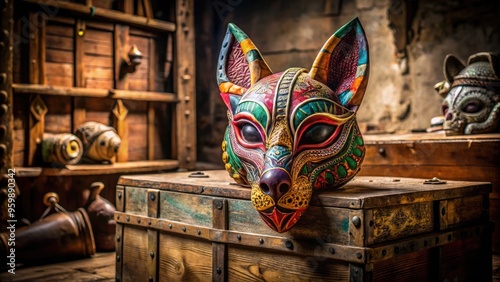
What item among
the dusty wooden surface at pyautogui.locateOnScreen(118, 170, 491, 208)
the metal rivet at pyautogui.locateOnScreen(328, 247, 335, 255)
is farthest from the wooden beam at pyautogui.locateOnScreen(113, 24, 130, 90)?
the metal rivet at pyautogui.locateOnScreen(328, 247, 335, 255)

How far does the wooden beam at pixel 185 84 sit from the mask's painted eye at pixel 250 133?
3.39 meters

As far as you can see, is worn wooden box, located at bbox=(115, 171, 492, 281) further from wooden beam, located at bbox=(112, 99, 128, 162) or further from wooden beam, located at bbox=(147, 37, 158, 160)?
wooden beam, located at bbox=(147, 37, 158, 160)

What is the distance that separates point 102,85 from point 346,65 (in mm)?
3319

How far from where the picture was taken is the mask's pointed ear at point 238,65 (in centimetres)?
256

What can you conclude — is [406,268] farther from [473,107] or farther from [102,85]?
[102,85]

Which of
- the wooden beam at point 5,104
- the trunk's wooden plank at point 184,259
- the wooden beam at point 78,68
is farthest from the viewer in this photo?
the wooden beam at point 78,68

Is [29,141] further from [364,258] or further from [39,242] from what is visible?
[364,258]

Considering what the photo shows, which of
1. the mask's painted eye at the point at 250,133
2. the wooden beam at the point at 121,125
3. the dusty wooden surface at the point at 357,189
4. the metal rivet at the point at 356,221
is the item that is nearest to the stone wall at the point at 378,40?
the wooden beam at the point at 121,125

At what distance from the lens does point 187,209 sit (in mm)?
2801

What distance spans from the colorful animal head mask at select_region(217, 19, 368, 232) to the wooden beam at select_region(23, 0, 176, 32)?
9.07ft

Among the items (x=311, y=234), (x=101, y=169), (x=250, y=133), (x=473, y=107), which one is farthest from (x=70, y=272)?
(x=473, y=107)

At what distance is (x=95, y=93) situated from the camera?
503cm

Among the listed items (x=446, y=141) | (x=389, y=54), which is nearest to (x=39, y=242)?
(x=446, y=141)

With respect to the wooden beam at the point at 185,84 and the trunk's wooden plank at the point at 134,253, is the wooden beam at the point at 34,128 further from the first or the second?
the trunk's wooden plank at the point at 134,253
